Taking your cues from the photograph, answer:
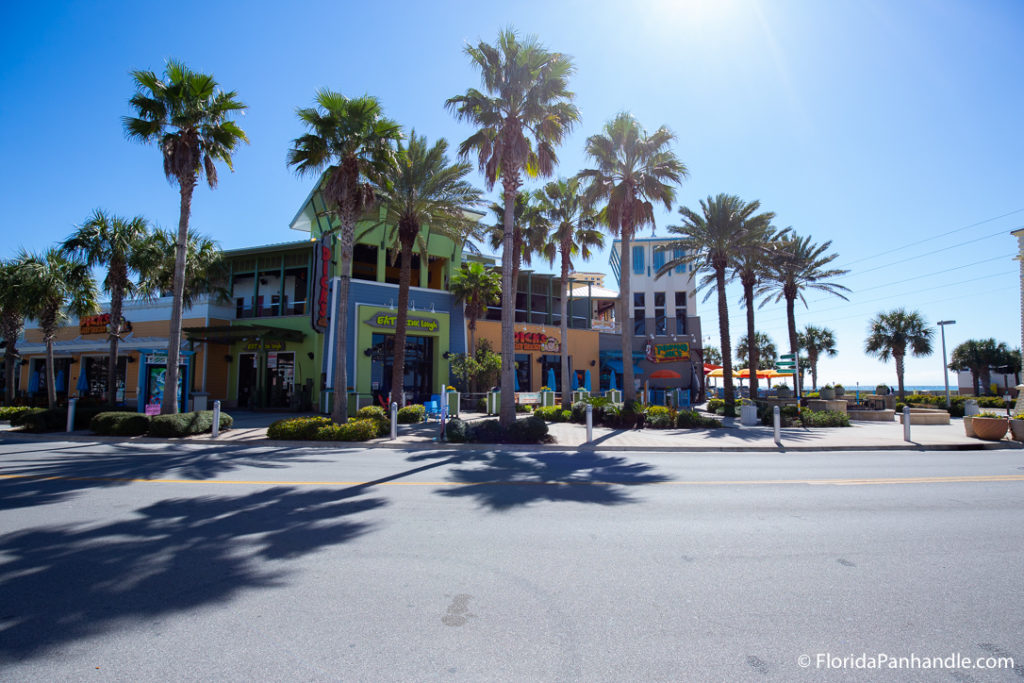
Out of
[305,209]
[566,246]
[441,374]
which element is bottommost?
[441,374]

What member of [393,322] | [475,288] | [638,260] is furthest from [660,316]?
[393,322]

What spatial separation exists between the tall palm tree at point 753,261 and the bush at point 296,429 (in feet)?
71.9

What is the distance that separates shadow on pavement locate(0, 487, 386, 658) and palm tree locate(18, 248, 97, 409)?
55.1 feet

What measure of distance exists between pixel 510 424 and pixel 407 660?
496 inches

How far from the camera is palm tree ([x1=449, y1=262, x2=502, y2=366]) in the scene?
28.0m

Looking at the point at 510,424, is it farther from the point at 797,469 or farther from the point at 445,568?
the point at 445,568

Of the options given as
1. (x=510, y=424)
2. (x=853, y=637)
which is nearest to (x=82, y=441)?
→ (x=510, y=424)

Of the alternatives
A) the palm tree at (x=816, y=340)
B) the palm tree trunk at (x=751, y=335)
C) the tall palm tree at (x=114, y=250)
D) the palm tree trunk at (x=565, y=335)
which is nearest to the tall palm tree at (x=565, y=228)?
the palm tree trunk at (x=565, y=335)

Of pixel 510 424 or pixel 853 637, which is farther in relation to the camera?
pixel 510 424

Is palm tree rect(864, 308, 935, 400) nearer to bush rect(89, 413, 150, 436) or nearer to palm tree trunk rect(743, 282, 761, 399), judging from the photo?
palm tree trunk rect(743, 282, 761, 399)

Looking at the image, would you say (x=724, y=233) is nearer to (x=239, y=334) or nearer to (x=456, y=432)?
(x=456, y=432)

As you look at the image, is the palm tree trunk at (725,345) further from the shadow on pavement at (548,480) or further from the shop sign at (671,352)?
the shadow on pavement at (548,480)

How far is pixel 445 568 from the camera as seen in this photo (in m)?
4.77

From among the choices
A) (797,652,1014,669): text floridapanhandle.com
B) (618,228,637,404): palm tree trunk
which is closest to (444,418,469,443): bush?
(618,228,637,404): palm tree trunk
